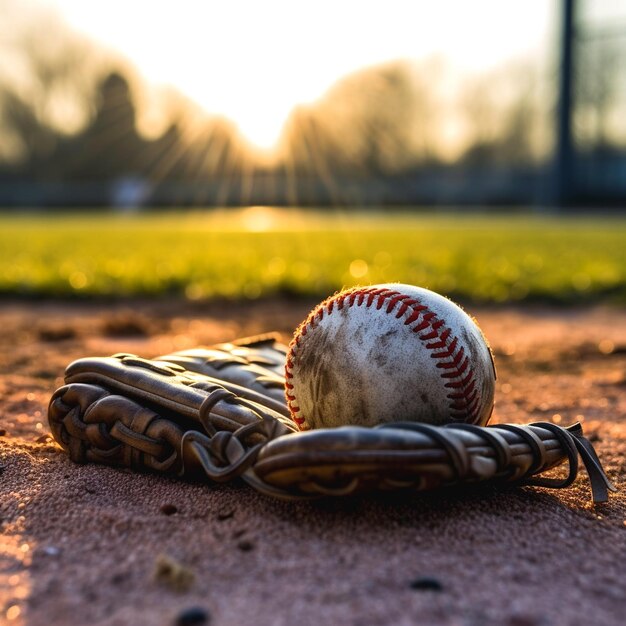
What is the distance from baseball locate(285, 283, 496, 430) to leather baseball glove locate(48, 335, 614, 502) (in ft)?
0.41

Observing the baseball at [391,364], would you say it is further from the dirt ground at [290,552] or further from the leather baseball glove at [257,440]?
the dirt ground at [290,552]

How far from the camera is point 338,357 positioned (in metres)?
2.17

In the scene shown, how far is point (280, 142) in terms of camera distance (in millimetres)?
42438

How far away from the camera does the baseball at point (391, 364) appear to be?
82.8 inches

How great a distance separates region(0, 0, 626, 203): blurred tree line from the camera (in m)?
41.4

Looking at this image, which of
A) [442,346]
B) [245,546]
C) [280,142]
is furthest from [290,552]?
[280,142]

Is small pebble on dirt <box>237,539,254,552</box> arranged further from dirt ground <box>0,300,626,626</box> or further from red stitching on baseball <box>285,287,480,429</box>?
red stitching on baseball <box>285,287,480,429</box>

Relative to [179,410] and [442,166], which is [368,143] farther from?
[179,410]

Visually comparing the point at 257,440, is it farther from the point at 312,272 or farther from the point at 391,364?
the point at 312,272

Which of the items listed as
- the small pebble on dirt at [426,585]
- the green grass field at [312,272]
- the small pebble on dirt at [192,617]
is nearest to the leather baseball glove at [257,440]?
the small pebble on dirt at [426,585]

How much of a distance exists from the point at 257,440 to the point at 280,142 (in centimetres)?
4143

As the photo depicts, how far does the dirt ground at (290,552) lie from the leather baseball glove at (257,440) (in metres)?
0.08

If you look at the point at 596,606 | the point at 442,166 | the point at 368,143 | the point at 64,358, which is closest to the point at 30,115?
the point at 368,143

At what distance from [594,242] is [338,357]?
11.9 m
